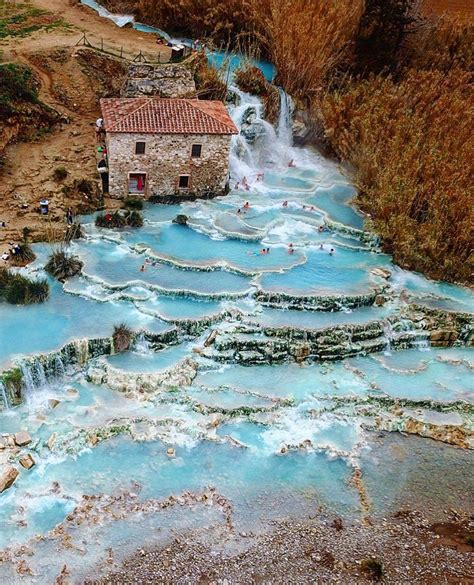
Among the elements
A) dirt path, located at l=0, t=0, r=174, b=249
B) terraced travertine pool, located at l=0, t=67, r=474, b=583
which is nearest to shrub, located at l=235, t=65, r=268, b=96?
dirt path, located at l=0, t=0, r=174, b=249

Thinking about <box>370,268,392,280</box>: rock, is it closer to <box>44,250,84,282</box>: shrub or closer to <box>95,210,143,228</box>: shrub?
<box>95,210,143,228</box>: shrub

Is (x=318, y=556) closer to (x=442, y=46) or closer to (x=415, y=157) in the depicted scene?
(x=415, y=157)

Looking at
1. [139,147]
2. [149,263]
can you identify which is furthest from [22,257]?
[139,147]

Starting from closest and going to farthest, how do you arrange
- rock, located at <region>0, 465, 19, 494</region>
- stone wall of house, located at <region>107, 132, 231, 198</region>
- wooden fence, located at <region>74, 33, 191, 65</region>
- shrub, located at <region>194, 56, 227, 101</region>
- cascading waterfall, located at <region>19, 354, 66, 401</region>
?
rock, located at <region>0, 465, 19, 494</region> < cascading waterfall, located at <region>19, 354, 66, 401</region> < stone wall of house, located at <region>107, 132, 231, 198</region> < shrub, located at <region>194, 56, 227, 101</region> < wooden fence, located at <region>74, 33, 191, 65</region>

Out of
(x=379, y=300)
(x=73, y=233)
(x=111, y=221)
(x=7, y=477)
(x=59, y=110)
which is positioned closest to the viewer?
(x=7, y=477)

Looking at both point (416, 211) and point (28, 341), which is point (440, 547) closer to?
point (28, 341)

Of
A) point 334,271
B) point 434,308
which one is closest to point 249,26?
point 334,271

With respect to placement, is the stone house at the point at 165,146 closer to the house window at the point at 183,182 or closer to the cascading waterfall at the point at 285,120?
the house window at the point at 183,182
